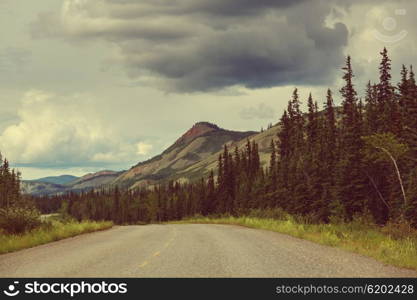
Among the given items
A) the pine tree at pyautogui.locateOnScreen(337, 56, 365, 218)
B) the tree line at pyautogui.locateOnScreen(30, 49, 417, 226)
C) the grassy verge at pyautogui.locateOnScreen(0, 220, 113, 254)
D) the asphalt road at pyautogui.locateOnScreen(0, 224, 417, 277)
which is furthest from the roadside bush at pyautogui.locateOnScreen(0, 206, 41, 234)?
the pine tree at pyautogui.locateOnScreen(337, 56, 365, 218)

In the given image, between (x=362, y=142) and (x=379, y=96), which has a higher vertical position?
(x=379, y=96)

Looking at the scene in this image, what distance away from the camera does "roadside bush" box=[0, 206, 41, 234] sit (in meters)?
21.3

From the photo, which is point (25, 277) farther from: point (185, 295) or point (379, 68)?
point (379, 68)

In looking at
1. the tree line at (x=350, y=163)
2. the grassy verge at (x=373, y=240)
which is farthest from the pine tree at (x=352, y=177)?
the grassy verge at (x=373, y=240)

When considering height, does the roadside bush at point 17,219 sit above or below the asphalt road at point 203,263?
above

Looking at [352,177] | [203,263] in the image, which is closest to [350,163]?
[352,177]

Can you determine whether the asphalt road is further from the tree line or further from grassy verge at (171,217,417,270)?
the tree line

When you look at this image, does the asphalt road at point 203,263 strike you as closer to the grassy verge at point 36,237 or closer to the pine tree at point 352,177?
the grassy verge at point 36,237

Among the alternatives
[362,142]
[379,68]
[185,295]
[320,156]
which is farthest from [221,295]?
[379,68]

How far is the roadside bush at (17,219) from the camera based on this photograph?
69.8 ft

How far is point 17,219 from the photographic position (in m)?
21.7

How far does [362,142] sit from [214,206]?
63.4 meters

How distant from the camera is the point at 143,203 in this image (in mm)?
175500

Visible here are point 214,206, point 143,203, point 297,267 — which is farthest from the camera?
point 143,203
